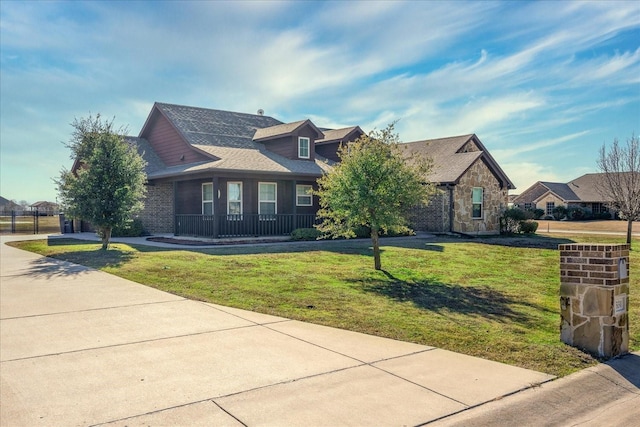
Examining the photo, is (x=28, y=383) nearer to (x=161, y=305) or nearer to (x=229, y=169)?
(x=161, y=305)

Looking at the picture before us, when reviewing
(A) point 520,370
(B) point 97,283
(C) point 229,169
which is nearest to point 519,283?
(A) point 520,370

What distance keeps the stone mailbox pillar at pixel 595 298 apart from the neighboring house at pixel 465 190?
19.4 meters

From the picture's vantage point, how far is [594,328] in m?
5.98

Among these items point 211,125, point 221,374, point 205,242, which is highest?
point 211,125

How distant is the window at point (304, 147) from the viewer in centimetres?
2614

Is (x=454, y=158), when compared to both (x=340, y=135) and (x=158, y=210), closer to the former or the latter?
(x=340, y=135)

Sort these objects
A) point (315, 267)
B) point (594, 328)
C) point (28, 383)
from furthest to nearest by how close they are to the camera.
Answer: point (315, 267), point (594, 328), point (28, 383)

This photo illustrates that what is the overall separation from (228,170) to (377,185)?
10.2 meters

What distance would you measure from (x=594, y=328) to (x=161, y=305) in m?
6.62

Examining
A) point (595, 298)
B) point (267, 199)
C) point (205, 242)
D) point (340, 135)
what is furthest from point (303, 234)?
point (595, 298)

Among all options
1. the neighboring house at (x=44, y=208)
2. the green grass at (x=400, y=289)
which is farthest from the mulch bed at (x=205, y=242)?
the neighboring house at (x=44, y=208)

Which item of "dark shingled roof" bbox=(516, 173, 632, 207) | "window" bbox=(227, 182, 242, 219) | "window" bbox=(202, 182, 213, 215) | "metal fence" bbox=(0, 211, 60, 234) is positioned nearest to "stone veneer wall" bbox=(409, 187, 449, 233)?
"window" bbox=(227, 182, 242, 219)

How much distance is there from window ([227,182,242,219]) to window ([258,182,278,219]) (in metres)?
1.00

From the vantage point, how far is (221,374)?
16.6 ft
